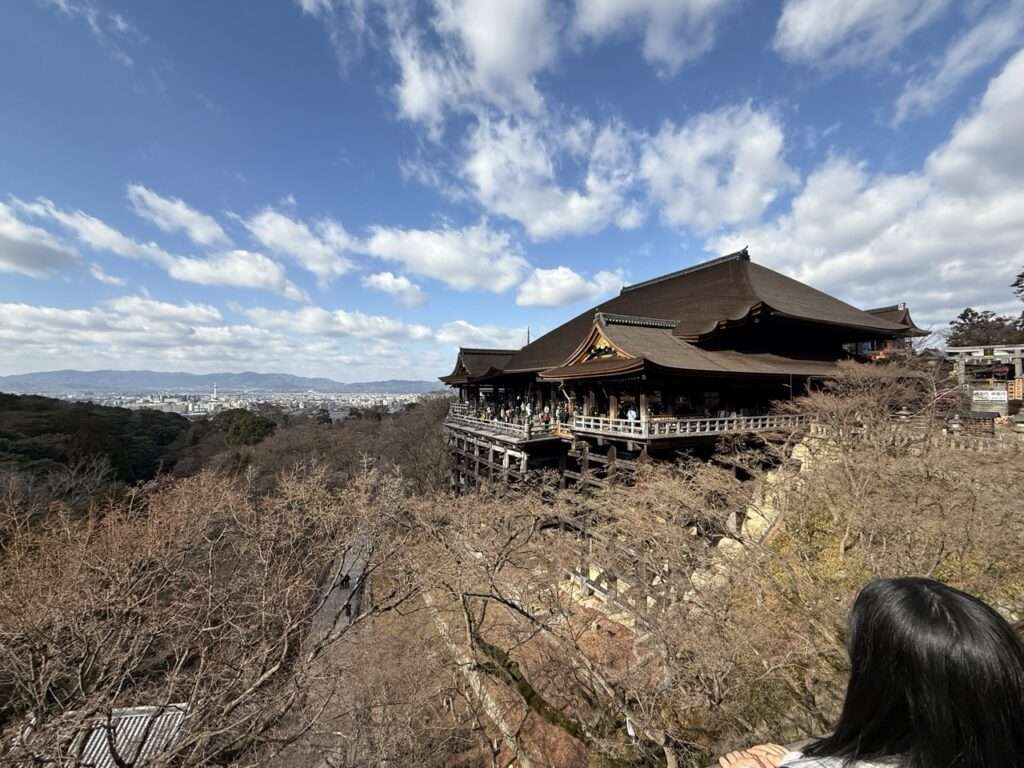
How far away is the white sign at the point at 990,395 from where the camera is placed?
47.1 ft

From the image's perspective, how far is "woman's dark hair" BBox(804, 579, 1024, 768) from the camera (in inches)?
37.0

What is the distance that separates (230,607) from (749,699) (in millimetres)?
9398

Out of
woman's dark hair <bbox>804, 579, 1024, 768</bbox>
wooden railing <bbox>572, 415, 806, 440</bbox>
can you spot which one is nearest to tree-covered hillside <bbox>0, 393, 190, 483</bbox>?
wooden railing <bbox>572, 415, 806, 440</bbox>

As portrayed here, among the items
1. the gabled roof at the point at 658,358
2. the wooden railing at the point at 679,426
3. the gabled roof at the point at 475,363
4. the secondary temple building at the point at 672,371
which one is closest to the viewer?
the wooden railing at the point at 679,426

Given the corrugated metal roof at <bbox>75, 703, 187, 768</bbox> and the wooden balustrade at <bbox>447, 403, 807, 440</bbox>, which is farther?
the wooden balustrade at <bbox>447, 403, 807, 440</bbox>

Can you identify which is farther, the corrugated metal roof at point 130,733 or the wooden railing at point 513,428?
the wooden railing at point 513,428

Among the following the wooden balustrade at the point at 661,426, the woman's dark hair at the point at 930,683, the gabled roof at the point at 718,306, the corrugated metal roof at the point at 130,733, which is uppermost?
the gabled roof at the point at 718,306

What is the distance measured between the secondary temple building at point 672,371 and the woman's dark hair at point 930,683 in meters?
10.8

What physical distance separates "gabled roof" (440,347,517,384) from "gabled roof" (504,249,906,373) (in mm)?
2143

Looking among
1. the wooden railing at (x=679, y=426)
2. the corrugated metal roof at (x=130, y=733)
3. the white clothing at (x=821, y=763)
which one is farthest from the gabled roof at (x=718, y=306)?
the white clothing at (x=821, y=763)

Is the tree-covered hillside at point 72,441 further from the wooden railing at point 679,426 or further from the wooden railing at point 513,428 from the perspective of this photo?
the wooden railing at point 679,426

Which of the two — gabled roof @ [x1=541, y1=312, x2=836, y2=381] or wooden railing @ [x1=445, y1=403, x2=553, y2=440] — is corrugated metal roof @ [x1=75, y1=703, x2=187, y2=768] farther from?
gabled roof @ [x1=541, y1=312, x2=836, y2=381]

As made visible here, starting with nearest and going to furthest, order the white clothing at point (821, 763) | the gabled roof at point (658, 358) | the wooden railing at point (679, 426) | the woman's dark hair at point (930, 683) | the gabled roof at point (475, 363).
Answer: the woman's dark hair at point (930, 683), the white clothing at point (821, 763), the wooden railing at point (679, 426), the gabled roof at point (658, 358), the gabled roof at point (475, 363)

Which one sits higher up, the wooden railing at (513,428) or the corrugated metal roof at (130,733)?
the wooden railing at (513,428)
